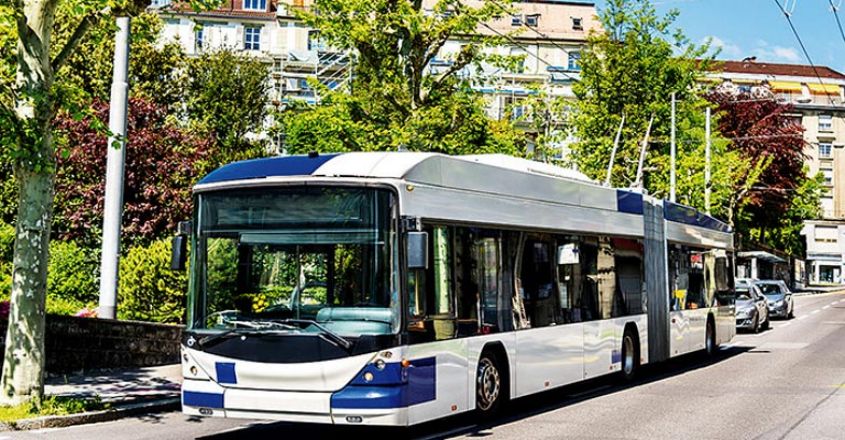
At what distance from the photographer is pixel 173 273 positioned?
784 inches

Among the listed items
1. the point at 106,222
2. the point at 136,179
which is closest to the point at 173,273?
the point at 106,222

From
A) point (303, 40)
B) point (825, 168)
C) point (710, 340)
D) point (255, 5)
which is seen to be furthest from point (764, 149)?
point (825, 168)

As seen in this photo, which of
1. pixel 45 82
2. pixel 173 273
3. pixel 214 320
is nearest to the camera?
pixel 214 320

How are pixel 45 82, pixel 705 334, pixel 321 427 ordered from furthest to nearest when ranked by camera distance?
pixel 705 334 → pixel 45 82 → pixel 321 427

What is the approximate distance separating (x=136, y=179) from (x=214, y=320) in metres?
15.0

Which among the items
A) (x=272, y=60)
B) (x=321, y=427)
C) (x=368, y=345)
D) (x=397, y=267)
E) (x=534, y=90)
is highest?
(x=272, y=60)

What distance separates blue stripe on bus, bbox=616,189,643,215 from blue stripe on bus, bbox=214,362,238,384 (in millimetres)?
8415

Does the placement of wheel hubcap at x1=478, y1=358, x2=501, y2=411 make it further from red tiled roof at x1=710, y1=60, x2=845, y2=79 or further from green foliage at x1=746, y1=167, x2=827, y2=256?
red tiled roof at x1=710, y1=60, x2=845, y2=79

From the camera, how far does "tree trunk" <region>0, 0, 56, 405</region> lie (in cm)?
1214

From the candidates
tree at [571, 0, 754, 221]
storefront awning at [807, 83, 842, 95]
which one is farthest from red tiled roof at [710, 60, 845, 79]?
tree at [571, 0, 754, 221]

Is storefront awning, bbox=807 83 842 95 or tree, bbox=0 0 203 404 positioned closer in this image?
tree, bbox=0 0 203 404

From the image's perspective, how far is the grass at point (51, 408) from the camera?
11.7 metres

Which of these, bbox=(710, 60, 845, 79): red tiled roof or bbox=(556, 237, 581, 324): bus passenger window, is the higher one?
bbox=(710, 60, 845, 79): red tiled roof

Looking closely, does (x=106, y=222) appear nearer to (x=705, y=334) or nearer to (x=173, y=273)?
(x=173, y=273)
